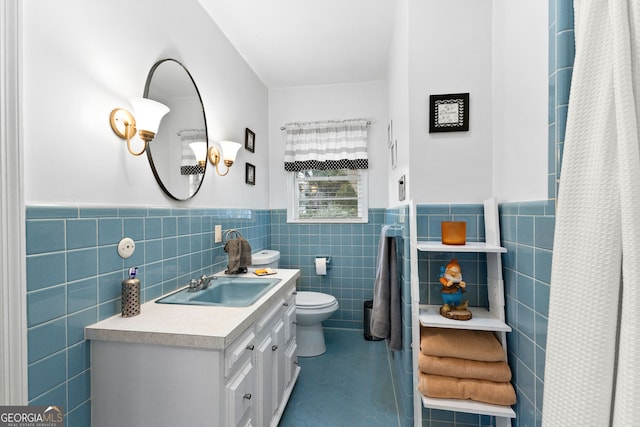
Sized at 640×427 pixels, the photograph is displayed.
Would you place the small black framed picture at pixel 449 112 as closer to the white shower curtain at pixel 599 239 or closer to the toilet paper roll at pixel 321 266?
the white shower curtain at pixel 599 239

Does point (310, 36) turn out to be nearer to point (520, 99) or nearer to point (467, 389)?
point (520, 99)

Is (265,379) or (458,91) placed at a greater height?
(458,91)

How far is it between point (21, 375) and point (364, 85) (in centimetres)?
311

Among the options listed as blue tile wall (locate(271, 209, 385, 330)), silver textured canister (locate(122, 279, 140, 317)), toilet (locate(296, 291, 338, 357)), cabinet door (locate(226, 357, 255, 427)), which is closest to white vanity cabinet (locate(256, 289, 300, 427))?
cabinet door (locate(226, 357, 255, 427))

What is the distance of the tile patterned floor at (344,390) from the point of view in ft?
5.55

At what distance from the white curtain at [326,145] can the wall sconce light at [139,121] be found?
5.87 feet

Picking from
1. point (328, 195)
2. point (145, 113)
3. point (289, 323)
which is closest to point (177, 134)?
point (145, 113)

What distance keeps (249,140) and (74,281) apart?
71.9 inches

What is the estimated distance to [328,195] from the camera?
10.2 feet

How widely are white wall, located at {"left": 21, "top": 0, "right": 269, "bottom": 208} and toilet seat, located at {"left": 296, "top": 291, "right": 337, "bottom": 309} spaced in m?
1.14

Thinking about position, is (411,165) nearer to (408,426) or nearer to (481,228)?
(481,228)

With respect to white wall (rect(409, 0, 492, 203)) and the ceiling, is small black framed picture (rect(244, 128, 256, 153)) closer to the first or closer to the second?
the ceiling

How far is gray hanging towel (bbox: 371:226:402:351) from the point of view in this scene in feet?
5.83

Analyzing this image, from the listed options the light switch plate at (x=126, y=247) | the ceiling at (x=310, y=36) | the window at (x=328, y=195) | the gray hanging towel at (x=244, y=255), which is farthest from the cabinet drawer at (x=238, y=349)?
the ceiling at (x=310, y=36)
